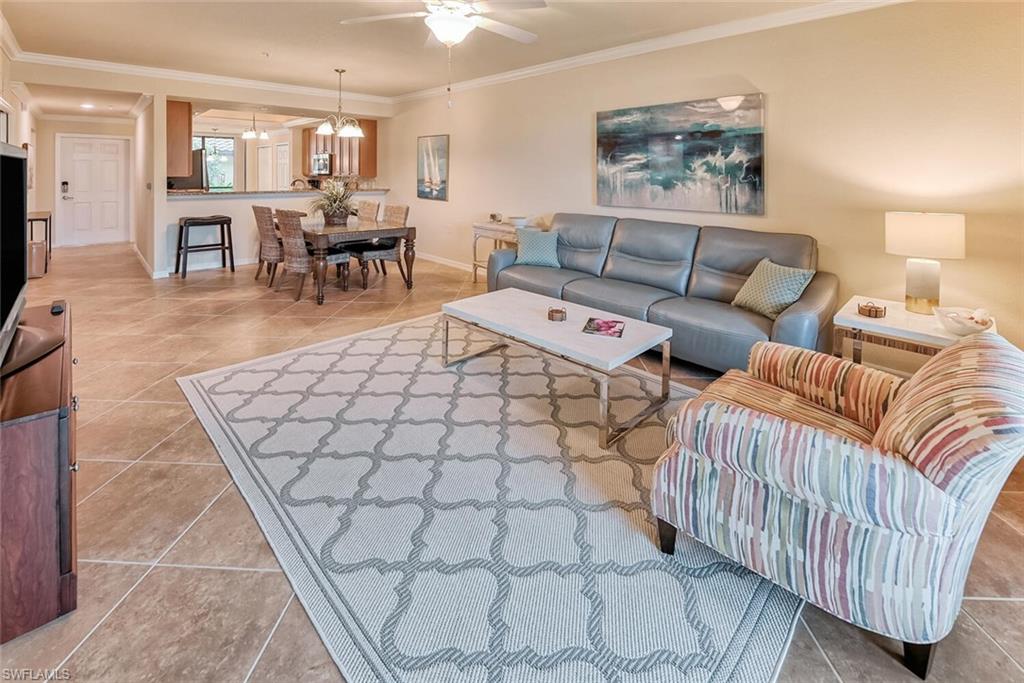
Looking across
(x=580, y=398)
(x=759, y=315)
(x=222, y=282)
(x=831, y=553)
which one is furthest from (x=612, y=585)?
(x=222, y=282)

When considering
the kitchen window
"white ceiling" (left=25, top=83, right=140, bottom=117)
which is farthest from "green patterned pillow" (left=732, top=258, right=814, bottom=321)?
the kitchen window

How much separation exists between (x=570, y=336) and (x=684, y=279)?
1.72 m

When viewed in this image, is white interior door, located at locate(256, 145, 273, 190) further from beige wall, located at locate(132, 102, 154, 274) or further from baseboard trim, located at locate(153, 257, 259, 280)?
baseboard trim, located at locate(153, 257, 259, 280)

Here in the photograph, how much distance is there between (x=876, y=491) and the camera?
1.34 metres

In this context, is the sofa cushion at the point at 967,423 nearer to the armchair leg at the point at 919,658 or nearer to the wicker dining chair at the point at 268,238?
the armchair leg at the point at 919,658

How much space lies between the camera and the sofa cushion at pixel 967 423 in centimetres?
122

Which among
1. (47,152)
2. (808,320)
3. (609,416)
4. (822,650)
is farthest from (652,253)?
(47,152)

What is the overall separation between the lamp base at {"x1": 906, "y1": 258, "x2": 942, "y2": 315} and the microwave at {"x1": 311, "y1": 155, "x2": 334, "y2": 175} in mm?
8698

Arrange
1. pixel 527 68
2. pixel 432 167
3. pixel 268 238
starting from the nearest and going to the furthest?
pixel 527 68 → pixel 268 238 → pixel 432 167

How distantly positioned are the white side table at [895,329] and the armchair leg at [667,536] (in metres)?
1.88

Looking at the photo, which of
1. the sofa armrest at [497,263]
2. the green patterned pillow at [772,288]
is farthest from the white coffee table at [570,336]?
the sofa armrest at [497,263]

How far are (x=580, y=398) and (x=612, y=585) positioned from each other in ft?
5.20

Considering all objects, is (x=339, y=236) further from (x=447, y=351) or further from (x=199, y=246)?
(x=199, y=246)

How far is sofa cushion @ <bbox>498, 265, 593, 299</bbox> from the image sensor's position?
443cm
